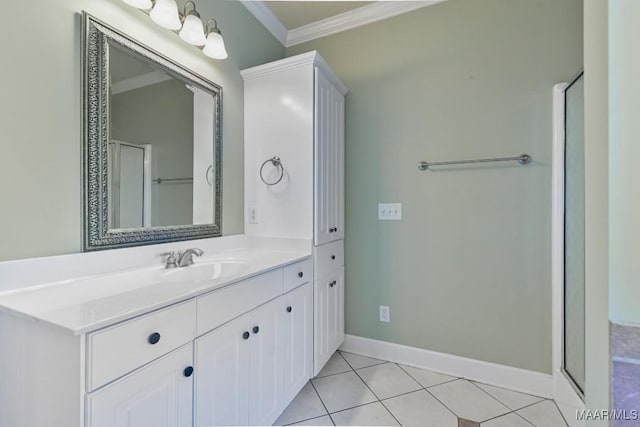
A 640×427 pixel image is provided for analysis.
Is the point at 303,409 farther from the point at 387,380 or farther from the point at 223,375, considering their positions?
the point at 223,375

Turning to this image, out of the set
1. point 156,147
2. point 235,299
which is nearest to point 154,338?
point 235,299

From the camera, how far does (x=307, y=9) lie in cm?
208

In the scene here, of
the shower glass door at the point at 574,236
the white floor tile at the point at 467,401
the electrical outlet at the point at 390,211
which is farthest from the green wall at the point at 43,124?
the shower glass door at the point at 574,236

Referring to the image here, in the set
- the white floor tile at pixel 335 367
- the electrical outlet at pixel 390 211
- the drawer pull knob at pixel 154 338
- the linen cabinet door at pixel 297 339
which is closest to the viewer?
the drawer pull knob at pixel 154 338

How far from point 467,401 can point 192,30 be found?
2515mm

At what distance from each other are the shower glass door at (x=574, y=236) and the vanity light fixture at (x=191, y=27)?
194 centimetres

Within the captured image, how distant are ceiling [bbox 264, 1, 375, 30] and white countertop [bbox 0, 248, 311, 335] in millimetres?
1842

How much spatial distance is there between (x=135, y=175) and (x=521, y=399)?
241cm

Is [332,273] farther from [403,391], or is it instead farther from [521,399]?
[521,399]

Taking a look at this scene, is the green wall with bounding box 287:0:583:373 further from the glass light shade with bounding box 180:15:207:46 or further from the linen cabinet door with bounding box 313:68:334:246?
the glass light shade with bounding box 180:15:207:46

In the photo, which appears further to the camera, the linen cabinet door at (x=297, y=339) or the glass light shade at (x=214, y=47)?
the glass light shade at (x=214, y=47)

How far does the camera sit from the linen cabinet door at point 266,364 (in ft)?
3.99

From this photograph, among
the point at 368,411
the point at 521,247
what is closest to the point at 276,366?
the point at 368,411

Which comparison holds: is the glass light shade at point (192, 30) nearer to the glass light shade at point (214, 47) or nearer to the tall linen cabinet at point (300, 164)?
the glass light shade at point (214, 47)
